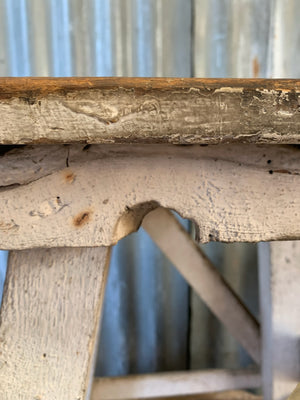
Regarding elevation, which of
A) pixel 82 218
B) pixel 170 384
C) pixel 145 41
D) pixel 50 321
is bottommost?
pixel 170 384

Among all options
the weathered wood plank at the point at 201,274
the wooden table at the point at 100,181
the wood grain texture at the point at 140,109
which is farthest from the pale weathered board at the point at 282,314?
the wood grain texture at the point at 140,109

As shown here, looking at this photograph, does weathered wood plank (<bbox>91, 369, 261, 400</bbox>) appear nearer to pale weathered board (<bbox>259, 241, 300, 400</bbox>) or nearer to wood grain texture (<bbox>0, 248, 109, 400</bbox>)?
pale weathered board (<bbox>259, 241, 300, 400</bbox>)

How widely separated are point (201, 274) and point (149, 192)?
50cm

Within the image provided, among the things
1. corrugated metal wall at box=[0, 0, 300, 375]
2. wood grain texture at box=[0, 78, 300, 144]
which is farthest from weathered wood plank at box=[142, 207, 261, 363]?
wood grain texture at box=[0, 78, 300, 144]

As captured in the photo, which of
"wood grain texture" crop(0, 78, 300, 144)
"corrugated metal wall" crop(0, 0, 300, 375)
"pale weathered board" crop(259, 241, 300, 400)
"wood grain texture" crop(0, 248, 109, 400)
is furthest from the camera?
"corrugated metal wall" crop(0, 0, 300, 375)

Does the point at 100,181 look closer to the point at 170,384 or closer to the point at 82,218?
the point at 82,218

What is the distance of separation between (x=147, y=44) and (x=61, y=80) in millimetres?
770

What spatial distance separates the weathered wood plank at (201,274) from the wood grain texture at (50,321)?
335 mm

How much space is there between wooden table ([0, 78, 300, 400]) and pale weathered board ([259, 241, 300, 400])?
0.34m

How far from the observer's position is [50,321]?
20.0 inches

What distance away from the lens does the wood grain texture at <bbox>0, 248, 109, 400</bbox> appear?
490 mm

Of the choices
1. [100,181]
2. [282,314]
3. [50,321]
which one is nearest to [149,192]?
[100,181]

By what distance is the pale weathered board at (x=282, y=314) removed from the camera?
30.3 inches

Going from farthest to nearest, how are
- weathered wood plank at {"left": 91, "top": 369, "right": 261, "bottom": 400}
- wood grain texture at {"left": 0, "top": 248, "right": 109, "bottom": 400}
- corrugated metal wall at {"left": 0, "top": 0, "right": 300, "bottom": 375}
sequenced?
corrugated metal wall at {"left": 0, "top": 0, "right": 300, "bottom": 375}, weathered wood plank at {"left": 91, "top": 369, "right": 261, "bottom": 400}, wood grain texture at {"left": 0, "top": 248, "right": 109, "bottom": 400}
